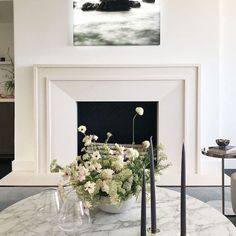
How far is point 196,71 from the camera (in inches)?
170

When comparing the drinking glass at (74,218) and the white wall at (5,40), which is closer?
the drinking glass at (74,218)

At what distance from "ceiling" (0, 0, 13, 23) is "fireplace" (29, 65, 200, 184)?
5.17 ft

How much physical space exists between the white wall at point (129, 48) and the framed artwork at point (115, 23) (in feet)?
0.28

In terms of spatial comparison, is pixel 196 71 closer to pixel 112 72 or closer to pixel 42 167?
pixel 112 72

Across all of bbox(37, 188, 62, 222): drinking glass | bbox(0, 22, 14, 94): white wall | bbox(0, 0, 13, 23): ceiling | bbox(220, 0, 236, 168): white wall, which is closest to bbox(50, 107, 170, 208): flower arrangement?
bbox(37, 188, 62, 222): drinking glass

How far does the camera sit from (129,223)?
158 centimetres

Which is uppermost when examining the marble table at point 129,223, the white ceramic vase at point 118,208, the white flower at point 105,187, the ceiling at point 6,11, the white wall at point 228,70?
the ceiling at point 6,11

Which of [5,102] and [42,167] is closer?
[42,167]

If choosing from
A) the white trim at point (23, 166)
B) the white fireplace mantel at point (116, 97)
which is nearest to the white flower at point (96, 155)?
the white fireplace mantel at point (116, 97)

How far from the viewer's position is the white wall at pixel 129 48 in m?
4.39

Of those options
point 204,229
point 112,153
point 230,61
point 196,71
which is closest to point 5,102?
point 196,71

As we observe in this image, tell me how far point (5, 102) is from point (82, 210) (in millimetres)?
4406

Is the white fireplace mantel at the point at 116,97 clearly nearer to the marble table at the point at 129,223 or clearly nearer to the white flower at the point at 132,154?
the marble table at the point at 129,223

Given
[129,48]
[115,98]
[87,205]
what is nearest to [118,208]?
[87,205]
